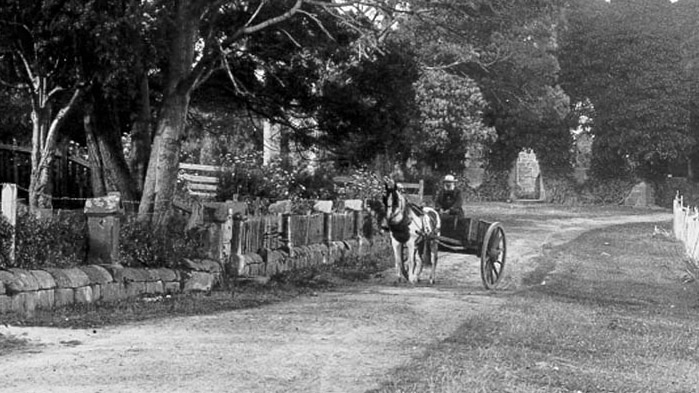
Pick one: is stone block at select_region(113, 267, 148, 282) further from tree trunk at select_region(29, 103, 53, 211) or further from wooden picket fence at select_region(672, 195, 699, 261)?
wooden picket fence at select_region(672, 195, 699, 261)

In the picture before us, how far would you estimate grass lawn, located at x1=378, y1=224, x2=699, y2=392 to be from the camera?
26.5ft

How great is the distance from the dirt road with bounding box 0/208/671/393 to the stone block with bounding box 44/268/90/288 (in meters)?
1.46

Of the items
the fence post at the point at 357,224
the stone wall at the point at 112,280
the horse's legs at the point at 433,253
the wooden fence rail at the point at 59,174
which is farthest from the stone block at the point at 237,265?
the fence post at the point at 357,224

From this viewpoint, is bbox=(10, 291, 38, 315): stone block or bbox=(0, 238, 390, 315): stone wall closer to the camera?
bbox=(10, 291, 38, 315): stone block

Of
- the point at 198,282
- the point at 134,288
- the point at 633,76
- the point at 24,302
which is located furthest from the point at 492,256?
the point at 633,76

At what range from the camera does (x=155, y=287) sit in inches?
540

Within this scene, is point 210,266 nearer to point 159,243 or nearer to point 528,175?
point 159,243

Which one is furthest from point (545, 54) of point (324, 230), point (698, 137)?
point (324, 230)

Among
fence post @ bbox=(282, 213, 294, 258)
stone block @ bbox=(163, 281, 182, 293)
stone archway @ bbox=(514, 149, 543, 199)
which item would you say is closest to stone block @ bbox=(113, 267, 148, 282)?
stone block @ bbox=(163, 281, 182, 293)

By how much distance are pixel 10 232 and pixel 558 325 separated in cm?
648

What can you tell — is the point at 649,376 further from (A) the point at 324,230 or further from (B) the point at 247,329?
(A) the point at 324,230

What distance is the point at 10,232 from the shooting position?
37.0 ft

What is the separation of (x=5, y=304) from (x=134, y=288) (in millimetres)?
2711

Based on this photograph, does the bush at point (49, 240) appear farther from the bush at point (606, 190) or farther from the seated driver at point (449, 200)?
the bush at point (606, 190)
